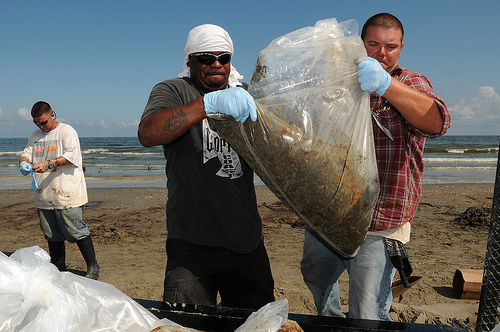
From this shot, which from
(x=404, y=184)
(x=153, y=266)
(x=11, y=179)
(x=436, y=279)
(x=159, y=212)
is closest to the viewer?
(x=404, y=184)

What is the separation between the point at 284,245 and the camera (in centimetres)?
489

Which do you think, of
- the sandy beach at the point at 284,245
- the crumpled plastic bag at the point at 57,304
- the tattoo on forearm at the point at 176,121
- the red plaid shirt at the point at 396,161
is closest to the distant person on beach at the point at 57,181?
the sandy beach at the point at 284,245

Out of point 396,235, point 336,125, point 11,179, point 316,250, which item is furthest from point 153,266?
point 11,179

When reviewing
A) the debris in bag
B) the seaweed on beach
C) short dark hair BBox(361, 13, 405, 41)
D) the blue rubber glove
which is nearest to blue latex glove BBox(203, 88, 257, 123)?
the debris in bag

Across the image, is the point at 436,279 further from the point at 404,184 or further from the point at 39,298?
the point at 39,298

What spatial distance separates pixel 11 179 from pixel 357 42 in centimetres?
1397

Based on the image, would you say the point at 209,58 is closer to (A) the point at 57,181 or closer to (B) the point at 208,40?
(B) the point at 208,40

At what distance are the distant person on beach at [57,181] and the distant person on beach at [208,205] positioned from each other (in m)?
2.30

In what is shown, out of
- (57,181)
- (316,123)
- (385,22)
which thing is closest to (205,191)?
(316,123)

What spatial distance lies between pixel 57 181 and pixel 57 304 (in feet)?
10.3

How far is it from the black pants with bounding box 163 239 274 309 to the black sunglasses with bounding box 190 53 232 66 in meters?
0.91

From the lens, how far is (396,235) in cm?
181

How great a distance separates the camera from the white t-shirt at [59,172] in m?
3.75

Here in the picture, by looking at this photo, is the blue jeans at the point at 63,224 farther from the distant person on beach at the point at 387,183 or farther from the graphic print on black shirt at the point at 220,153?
the distant person on beach at the point at 387,183
